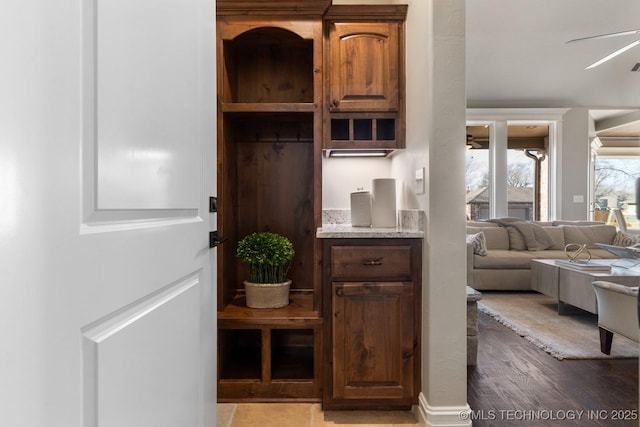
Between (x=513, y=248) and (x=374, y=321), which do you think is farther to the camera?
(x=513, y=248)

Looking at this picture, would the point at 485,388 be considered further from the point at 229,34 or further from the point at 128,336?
the point at 229,34

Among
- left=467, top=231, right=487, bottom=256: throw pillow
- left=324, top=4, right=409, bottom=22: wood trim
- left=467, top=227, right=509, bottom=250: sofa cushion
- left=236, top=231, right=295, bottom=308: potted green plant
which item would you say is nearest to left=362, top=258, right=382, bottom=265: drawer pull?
left=236, top=231, right=295, bottom=308: potted green plant

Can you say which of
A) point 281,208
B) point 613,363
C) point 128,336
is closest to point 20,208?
point 128,336

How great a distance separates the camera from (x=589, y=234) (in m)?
5.32

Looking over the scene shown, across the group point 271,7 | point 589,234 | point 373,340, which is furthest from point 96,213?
point 589,234

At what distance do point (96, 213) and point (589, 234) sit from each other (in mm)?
6245

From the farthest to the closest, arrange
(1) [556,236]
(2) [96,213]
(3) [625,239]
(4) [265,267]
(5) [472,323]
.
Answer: (1) [556,236], (3) [625,239], (5) [472,323], (4) [265,267], (2) [96,213]

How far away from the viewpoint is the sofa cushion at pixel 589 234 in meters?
5.26

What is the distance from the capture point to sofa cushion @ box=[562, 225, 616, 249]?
5262 millimetres

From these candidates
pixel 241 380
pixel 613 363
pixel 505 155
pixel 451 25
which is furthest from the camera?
pixel 505 155

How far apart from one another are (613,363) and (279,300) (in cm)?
237

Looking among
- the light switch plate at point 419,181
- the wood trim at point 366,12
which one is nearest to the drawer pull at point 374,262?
the light switch plate at point 419,181

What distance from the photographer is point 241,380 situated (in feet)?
7.28

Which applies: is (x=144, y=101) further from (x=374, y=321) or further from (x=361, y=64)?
(x=361, y=64)
